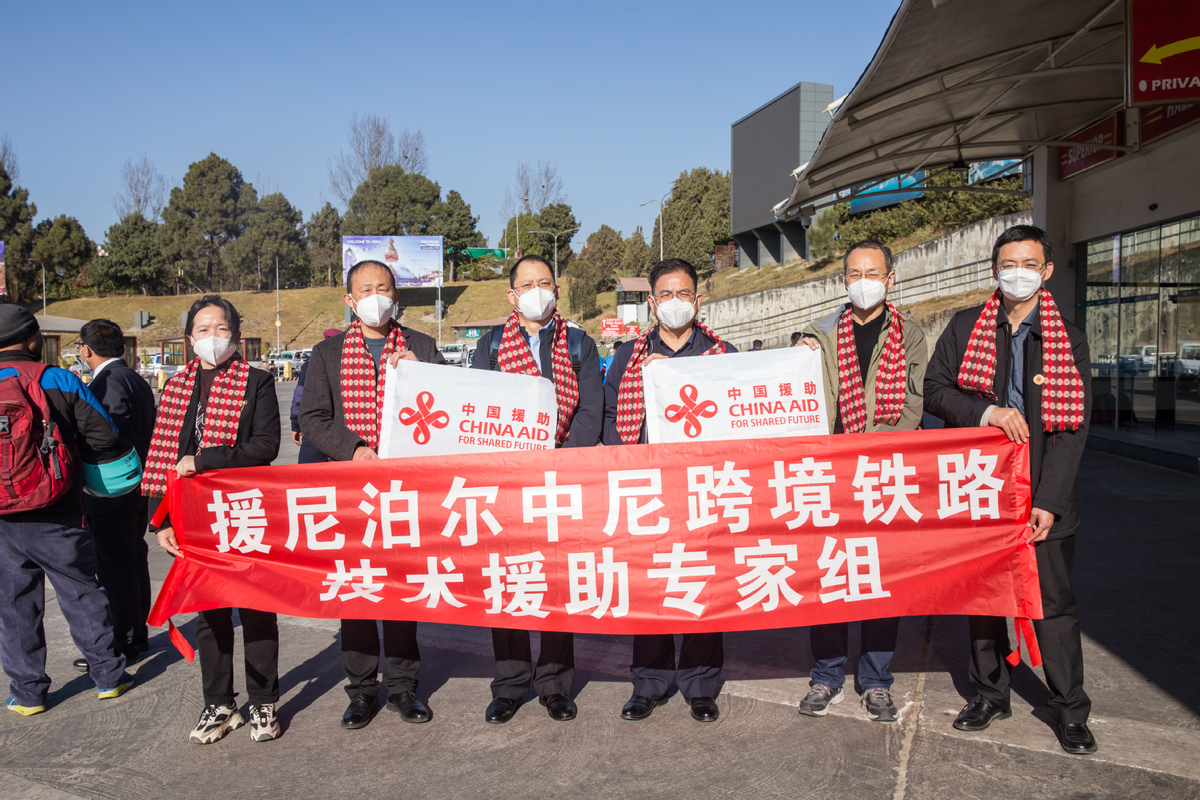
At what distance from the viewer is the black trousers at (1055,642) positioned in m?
3.30

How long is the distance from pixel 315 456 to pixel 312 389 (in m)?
0.35

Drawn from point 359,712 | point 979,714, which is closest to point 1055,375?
point 979,714

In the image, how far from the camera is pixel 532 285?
3842 mm

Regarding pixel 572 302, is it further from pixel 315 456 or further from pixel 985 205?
pixel 315 456

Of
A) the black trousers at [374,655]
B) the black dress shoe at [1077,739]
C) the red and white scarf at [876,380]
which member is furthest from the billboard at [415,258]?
the black dress shoe at [1077,739]

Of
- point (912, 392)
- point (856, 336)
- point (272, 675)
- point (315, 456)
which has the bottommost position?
point (272, 675)

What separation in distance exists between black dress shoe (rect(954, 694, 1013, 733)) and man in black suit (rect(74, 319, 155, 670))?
13.7 feet

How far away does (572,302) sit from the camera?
59.7 metres

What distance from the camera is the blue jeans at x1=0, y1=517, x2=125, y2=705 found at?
382 centimetres

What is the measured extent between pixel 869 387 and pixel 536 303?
1555 mm

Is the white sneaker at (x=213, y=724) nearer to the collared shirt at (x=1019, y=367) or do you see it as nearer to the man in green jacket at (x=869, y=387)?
the man in green jacket at (x=869, y=387)

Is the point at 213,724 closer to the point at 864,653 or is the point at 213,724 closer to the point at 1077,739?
the point at 864,653

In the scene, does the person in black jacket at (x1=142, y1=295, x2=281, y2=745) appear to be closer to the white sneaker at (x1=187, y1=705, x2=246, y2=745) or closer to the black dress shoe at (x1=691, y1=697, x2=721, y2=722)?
the white sneaker at (x1=187, y1=705, x2=246, y2=745)

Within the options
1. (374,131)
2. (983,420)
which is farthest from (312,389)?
(374,131)
